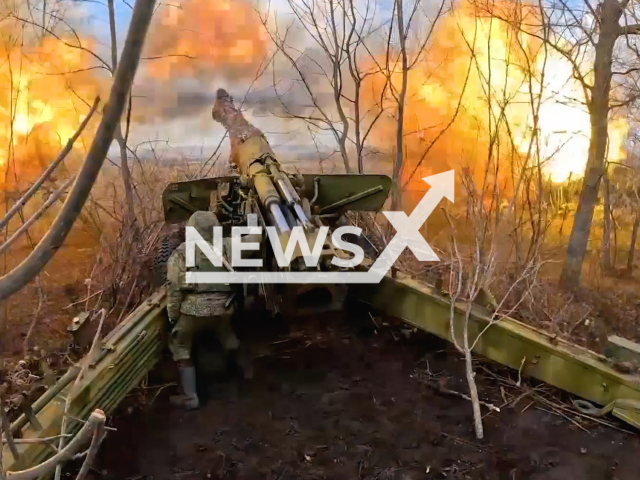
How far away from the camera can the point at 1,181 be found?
5000 millimetres

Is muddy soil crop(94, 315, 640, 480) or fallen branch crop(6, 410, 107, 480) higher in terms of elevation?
fallen branch crop(6, 410, 107, 480)

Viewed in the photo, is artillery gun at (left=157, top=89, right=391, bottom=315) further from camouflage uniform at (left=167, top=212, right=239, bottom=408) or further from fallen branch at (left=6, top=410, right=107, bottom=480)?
fallen branch at (left=6, top=410, right=107, bottom=480)

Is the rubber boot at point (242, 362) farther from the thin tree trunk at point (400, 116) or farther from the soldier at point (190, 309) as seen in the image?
the thin tree trunk at point (400, 116)

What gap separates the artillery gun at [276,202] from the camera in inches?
124

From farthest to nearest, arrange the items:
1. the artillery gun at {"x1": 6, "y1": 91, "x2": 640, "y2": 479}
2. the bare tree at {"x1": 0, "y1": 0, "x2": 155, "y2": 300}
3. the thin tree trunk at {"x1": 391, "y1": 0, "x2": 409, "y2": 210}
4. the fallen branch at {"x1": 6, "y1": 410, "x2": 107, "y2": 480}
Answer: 1. the thin tree trunk at {"x1": 391, "y1": 0, "x2": 409, "y2": 210}
2. the artillery gun at {"x1": 6, "y1": 91, "x2": 640, "y2": 479}
3. the fallen branch at {"x1": 6, "y1": 410, "x2": 107, "y2": 480}
4. the bare tree at {"x1": 0, "y1": 0, "x2": 155, "y2": 300}

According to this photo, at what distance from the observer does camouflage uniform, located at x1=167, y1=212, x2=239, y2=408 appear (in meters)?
3.53

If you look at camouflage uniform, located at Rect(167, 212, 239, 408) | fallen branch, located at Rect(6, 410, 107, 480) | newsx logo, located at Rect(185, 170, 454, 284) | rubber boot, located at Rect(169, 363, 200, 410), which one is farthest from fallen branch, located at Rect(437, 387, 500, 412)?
fallen branch, located at Rect(6, 410, 107, 480)

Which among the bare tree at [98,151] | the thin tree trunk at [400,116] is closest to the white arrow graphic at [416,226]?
the thin tree trunk at [400,116]

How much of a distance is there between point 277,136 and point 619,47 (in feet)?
13.1

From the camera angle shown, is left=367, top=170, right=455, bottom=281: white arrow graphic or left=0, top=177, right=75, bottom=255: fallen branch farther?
left=367, top=170, right=455, bottom=281: white arrow graphic

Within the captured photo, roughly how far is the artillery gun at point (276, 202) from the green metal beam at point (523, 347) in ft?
2.63

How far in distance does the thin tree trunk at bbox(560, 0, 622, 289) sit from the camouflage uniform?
140 inches

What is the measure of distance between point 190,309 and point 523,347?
6.14ft

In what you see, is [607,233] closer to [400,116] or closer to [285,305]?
[400,116]
